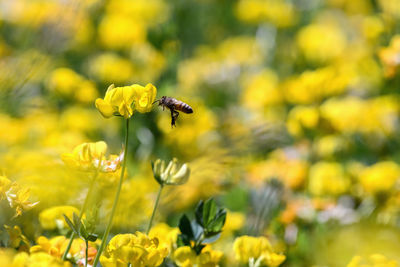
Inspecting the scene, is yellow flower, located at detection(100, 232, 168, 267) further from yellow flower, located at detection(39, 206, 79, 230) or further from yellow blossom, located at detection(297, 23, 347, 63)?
yellow blossom, located at detection(297, 23, 347, 63)

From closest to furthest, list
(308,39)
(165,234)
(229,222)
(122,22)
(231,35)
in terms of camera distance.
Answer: (165,234)
(229,222)
(122,22)
(308,39)
(231,35)

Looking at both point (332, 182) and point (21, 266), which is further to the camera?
point (332, 182)

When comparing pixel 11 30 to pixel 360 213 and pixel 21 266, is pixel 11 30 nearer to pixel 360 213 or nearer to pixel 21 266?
pixel 360 213

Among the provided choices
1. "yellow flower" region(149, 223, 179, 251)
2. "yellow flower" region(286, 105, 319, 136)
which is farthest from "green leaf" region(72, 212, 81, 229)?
"yellow flower" region(286, 105, 319, 136)

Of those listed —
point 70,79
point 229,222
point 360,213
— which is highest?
point 70,79

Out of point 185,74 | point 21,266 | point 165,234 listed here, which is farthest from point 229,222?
point 185,74

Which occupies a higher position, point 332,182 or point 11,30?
point 11,30

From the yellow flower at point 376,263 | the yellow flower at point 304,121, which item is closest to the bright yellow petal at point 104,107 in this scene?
the yellow flower at point 376,263
